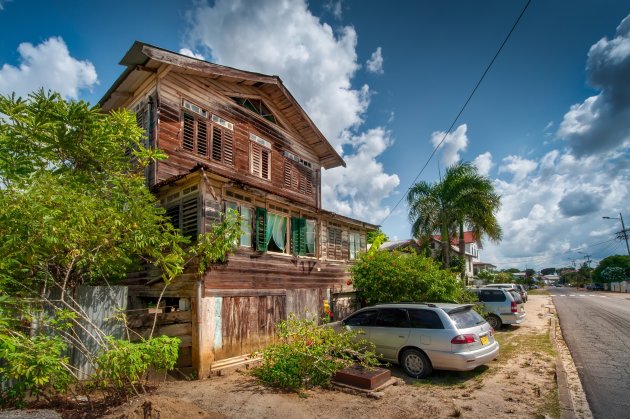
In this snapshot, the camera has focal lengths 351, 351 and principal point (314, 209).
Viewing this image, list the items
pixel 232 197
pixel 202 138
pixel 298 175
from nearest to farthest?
pixel 232 197
pixel 202 138
pixel 298 175

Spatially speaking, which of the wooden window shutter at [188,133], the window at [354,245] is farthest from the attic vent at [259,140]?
the window at [354,245]

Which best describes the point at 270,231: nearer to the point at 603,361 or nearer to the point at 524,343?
the point at 524,343

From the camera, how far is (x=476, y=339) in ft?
25.7

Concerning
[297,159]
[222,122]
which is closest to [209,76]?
[222,122]

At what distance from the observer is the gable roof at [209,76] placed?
36.9 ft

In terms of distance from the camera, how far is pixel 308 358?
769cm

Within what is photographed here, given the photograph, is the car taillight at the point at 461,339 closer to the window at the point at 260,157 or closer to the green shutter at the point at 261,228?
the green shutter at the point at 261,228

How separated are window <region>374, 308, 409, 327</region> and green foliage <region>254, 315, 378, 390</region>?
82cm

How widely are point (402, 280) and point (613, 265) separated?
70.6 meters

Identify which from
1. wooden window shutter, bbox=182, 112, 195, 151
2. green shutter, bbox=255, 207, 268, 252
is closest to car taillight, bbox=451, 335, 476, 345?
green shutter, bbox=255, 207, 268, 252

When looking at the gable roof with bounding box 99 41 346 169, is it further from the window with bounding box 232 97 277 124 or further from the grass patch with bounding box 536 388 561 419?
the grass patch with bounding box 536 388 561 419

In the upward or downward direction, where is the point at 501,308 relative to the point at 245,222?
downward

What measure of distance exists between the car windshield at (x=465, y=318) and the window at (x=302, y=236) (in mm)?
6403

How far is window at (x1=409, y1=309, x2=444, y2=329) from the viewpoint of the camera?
8.04 m
